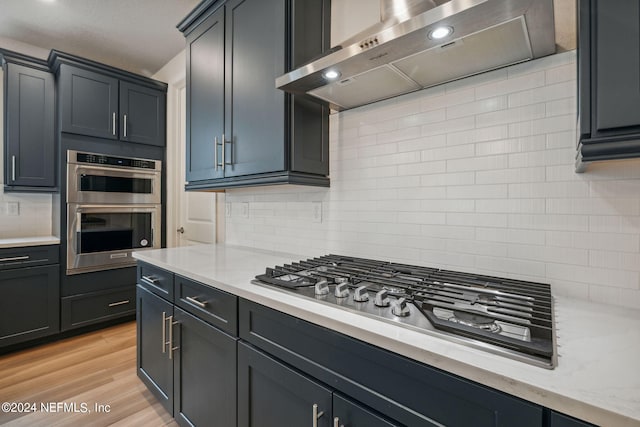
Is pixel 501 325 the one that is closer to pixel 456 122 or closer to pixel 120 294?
pixel 456 122

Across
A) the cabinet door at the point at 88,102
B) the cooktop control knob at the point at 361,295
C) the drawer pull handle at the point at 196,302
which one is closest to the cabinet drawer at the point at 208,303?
the drawer pull handle at the point at 196,302

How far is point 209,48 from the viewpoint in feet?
6.70

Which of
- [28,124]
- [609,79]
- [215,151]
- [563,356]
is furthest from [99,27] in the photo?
[563,356]

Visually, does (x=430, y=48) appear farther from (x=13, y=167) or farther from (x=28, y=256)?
(x=13, y=167)

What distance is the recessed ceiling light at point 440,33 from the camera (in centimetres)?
96

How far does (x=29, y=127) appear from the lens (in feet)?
9.00

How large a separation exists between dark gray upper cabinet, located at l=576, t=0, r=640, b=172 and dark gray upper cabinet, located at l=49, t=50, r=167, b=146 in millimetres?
3473

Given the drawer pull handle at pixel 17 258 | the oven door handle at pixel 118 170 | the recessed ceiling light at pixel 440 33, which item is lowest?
the drawer pull handle at pixel 17 258

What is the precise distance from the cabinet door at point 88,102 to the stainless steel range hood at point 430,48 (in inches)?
95.4

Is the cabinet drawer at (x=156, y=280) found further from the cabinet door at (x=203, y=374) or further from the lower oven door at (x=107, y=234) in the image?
the lower oven door at (x=107, y=234)

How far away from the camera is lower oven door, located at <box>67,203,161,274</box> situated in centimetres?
277

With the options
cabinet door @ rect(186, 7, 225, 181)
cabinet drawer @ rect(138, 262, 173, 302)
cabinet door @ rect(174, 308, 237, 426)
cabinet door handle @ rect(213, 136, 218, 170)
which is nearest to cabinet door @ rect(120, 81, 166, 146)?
cabinet door @ rect(186, 7, 225, 181)

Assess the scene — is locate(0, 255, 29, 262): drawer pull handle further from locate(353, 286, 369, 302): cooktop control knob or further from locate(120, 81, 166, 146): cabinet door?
locate(353, 286, 369, 302): cooktop control knob

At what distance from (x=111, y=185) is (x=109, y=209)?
0.23 metres
